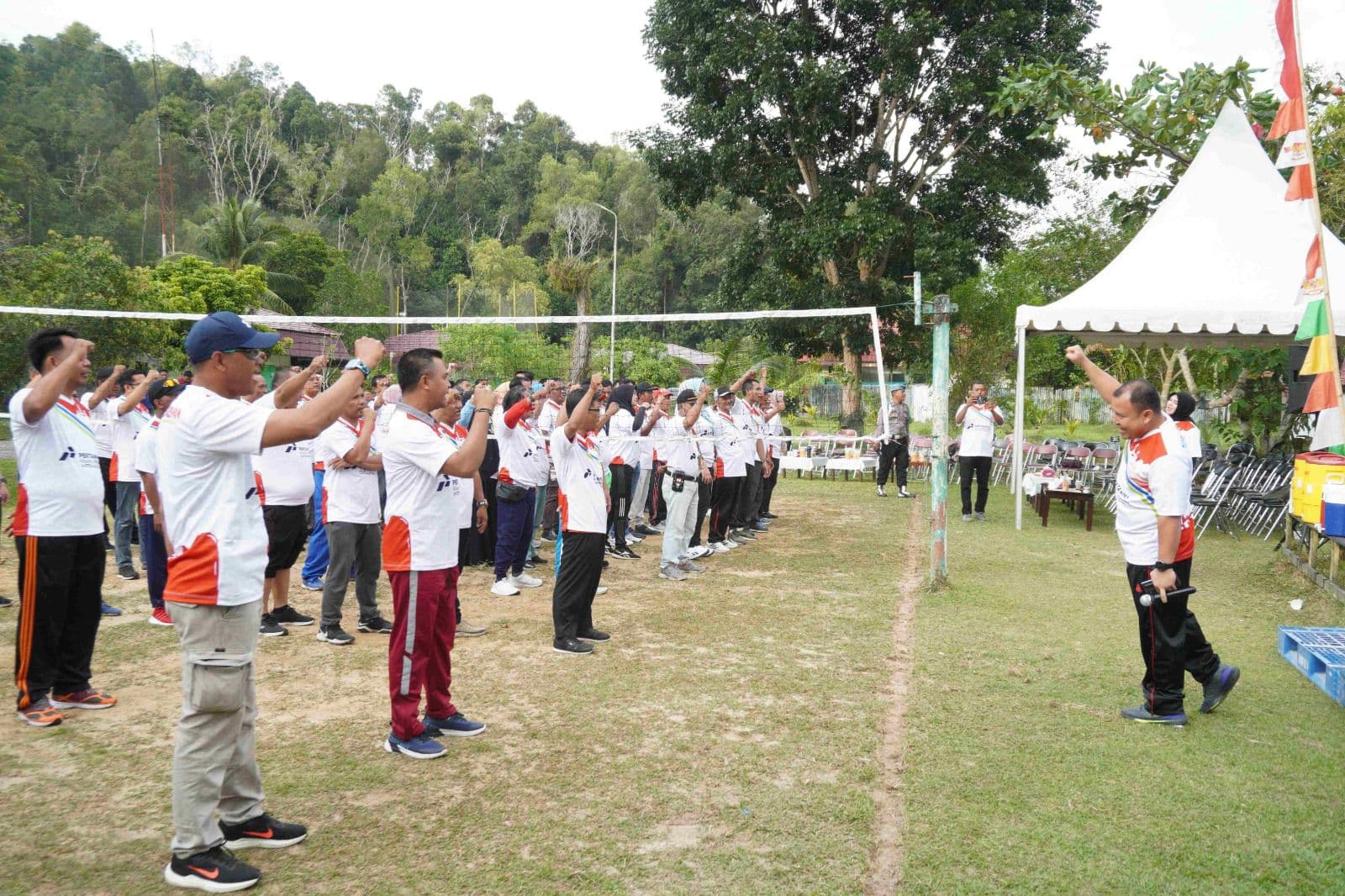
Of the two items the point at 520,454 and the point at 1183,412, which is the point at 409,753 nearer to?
the point at 520,454

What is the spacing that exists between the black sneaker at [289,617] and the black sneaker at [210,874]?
12.2ft

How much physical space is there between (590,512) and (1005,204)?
1921 centimetres

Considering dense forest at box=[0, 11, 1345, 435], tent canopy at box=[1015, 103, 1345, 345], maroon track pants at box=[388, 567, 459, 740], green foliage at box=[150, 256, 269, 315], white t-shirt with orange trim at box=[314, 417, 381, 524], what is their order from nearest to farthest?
maroon track pants at box=[388, 567, 459, 740] → white t-shirt with orange trim at box=[314, 417, 381, 524] → tent canopy at box=[1015, 103, 1345, 345] → dense forest at box=[0, 11, 1345, 435] → green foliage at box=[150, 256, 269, 315]

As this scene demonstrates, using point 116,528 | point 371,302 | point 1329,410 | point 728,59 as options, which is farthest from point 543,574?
point 371,302

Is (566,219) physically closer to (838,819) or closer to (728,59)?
(728,59)

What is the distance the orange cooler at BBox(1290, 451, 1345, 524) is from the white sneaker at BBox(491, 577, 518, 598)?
669 centimetres

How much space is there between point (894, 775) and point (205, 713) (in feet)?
9.64

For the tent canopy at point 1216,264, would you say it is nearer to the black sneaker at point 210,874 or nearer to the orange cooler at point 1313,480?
the orange cooler at point 1313,480

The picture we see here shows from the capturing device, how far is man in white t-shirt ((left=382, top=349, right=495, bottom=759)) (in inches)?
173

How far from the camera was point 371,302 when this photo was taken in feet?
139

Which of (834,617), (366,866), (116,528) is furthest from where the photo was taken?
(116,528)

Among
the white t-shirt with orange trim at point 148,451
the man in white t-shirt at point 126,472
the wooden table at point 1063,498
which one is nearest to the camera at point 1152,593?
the white t-shirt with orange trim at point 148,451

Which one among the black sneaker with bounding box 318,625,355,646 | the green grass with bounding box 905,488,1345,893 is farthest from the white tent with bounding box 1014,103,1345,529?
the black sneaker with bounding box 318,625,355,646

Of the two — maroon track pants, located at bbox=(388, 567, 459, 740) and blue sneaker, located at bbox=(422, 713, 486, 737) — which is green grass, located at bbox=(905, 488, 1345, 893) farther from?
maroon track pants, located at bbox=(388, 567, 459, 740)
